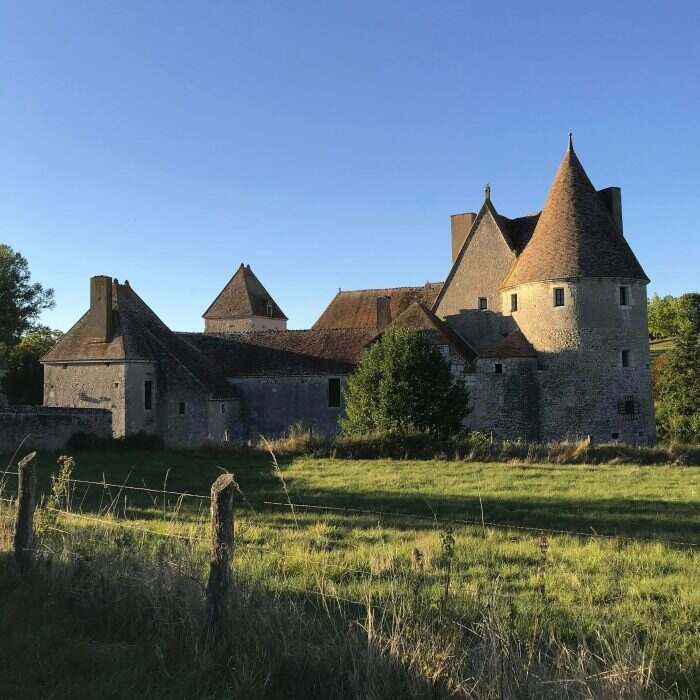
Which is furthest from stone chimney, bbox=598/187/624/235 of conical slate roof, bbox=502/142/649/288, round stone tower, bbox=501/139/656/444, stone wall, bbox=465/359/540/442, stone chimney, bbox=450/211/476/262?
stone wall, bbox=465/359/540/442

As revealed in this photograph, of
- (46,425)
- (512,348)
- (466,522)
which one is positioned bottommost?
(466,522)

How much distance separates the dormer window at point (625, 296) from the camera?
30.1 metres

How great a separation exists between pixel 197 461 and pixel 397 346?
8203 millimetres

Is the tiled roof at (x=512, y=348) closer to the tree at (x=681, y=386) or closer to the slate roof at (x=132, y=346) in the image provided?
the slate roof at (x=132, y=346)

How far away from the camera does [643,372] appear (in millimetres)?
30312

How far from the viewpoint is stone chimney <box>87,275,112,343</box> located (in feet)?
108

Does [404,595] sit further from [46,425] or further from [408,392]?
[46,425]

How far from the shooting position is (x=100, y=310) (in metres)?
33.1

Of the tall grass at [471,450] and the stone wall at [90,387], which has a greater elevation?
the stone wall at [90,387]

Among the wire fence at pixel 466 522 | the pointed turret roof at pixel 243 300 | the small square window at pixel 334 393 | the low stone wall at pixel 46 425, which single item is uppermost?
the pointed turret roof at pixel 243 300

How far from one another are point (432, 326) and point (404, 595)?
88.0ft

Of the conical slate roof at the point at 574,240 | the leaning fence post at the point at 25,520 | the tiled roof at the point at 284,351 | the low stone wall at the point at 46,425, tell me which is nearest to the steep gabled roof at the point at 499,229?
the conical slate roof at the point at 574,240

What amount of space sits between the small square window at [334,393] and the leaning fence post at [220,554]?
2907 cm

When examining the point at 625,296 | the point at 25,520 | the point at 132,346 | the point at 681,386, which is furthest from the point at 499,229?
the point at 25,520
